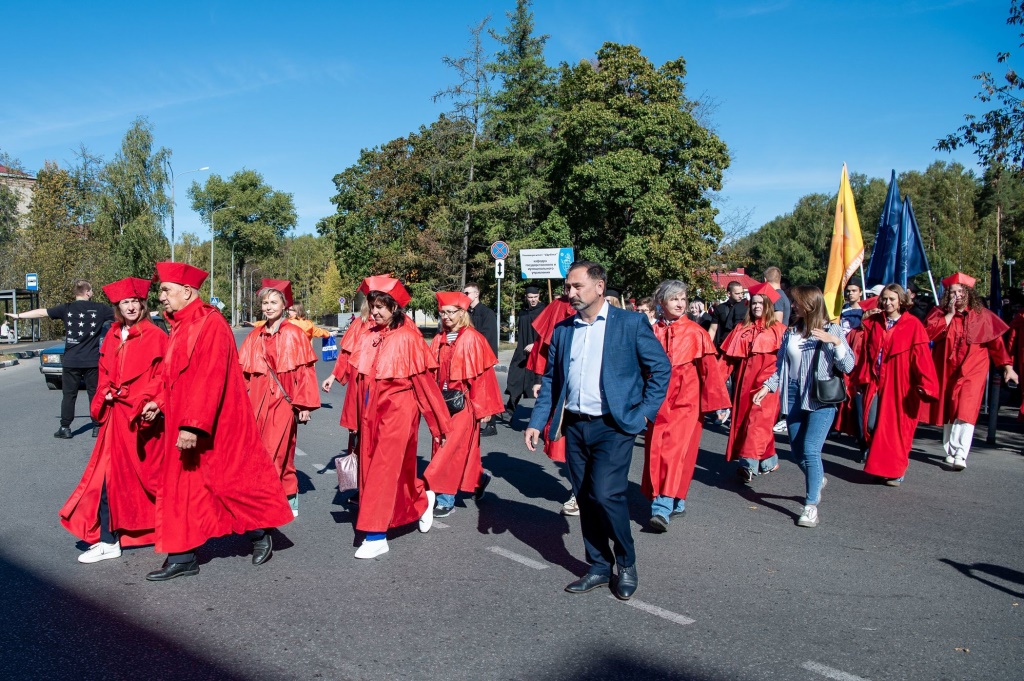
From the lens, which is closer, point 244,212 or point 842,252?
point 842,252

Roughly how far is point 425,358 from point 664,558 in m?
2.10

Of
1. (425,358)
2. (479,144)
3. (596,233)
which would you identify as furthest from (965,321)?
(479,144)

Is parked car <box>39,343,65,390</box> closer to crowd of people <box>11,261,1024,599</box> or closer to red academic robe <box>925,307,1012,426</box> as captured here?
crowd of people <box>11,261,1024,599</box>

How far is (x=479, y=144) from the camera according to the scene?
38094 mm

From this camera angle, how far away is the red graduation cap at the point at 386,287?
19.5 ft

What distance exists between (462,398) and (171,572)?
2.56 metres

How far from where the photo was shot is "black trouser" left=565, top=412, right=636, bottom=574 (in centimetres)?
456

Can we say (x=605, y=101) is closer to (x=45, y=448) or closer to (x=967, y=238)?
(x=45, y=448)

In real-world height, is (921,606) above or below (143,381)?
below

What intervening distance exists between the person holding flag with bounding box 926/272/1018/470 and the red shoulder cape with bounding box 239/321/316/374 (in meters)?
6.80

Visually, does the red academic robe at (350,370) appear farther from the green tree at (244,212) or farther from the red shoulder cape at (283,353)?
the green tree at (244,212)

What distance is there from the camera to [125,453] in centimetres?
521

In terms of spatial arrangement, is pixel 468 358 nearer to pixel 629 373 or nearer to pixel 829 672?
pixel 629 373

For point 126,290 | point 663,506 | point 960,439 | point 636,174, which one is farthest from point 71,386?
point 636,174
